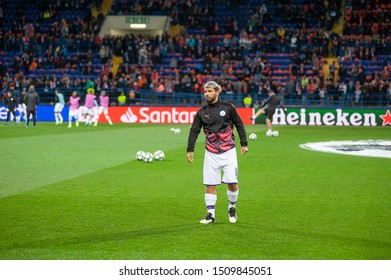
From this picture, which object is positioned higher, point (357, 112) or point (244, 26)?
point (244, 26)

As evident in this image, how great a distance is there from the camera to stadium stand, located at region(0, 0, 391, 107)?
4184cm

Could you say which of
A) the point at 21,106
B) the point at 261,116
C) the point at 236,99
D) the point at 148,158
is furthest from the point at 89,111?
the point at 148,158

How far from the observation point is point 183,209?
11.0 m

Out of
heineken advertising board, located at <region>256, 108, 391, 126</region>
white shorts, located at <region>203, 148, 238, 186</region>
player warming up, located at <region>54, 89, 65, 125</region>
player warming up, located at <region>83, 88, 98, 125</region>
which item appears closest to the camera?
white shorts, located at <region>203, 148, 238, 186</region>

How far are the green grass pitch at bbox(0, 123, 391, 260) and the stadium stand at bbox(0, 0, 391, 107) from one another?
874 inches

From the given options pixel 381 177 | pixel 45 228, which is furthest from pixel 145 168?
pixel 45 228

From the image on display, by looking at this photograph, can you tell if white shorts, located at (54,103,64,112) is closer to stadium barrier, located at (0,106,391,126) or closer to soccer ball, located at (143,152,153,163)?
stadium barrier, located at (0,106,391,126)

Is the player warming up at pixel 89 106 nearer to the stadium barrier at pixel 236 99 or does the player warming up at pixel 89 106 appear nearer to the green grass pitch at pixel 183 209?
the stadium barrier at pixel 236 99

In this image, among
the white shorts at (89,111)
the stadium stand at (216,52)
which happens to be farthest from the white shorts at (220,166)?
the stadium stand at (216,52)

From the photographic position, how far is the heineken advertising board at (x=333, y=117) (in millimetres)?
39688

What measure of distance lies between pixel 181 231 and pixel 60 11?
45335 mm

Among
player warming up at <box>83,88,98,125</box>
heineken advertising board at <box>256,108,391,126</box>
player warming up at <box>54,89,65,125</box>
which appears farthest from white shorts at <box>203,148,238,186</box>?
heineken advertising board at <box>256,108,391,126</box>

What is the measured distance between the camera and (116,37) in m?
47.4

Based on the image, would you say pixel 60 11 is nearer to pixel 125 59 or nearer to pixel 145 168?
pixel 125 59
